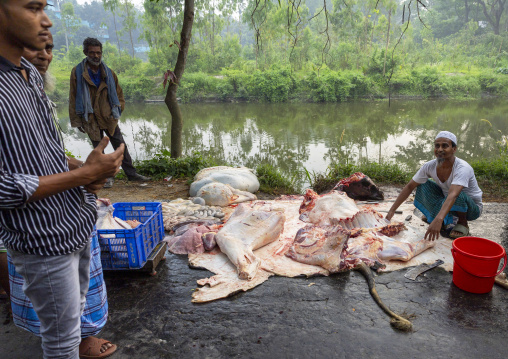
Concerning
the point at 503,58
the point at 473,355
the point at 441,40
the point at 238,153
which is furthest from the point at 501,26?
the point at 473,355

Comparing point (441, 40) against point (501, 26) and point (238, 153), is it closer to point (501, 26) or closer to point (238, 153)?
point (501, 26)

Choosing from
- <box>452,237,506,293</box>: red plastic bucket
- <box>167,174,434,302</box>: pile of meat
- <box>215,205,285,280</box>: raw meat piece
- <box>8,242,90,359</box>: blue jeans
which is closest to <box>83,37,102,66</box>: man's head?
<box>167,174,434,302</box>: pile of meat

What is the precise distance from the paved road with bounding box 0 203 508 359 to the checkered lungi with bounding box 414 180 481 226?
2.68 feet

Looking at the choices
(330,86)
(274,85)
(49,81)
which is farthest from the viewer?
(274,85)

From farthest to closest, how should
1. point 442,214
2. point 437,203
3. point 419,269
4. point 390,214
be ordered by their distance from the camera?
point 390,214 → point 437,203 → point 442,214 → point 419,269

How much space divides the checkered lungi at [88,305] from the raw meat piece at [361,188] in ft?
11.8

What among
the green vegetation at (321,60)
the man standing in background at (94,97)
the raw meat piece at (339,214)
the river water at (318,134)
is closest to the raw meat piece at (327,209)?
the raw meat piece at (339,214)

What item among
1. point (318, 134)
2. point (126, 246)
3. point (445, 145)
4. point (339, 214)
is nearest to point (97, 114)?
point (126, 246)

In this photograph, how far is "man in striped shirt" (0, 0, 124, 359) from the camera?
1138 mm

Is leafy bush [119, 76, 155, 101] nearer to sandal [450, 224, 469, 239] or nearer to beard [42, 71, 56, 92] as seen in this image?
beard [42, 71, 56, 92]

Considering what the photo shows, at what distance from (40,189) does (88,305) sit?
0.90 m

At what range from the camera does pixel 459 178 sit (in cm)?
311

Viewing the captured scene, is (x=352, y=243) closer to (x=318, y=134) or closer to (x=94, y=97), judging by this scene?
(x=94, y=97)

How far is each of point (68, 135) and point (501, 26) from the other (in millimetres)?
36272
